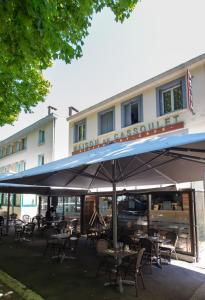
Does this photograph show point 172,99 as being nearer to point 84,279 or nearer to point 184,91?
point 184,91

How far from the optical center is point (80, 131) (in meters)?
16.8

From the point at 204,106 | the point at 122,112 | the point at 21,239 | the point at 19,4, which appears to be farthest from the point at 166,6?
the point at 21,239

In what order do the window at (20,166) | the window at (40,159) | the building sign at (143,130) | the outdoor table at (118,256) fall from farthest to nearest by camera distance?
the window at (20,166) → the window at (40,159) → the building sign at (143,130) → the outdoor table at (118,256)

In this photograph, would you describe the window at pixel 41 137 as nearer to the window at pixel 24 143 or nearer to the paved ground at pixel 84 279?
the window at pixel 24 143

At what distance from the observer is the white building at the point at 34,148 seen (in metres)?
19.8


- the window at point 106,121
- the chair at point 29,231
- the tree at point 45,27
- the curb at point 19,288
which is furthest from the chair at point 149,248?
the window at point 106,121

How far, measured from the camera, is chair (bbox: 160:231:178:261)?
8.12 metres

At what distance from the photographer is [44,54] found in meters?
4.45

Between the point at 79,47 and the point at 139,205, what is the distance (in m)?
7.70

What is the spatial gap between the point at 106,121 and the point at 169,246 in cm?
852

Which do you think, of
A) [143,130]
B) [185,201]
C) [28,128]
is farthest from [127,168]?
[28,128]

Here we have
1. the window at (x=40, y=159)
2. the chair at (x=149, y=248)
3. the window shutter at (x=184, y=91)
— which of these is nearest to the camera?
the chair at (x=149, y=248)

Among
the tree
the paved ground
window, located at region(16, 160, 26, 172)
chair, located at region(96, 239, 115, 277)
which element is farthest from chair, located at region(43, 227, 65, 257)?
window, located at region(16, 160, 26, 172)

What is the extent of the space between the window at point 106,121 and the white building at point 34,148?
574 centimetres
